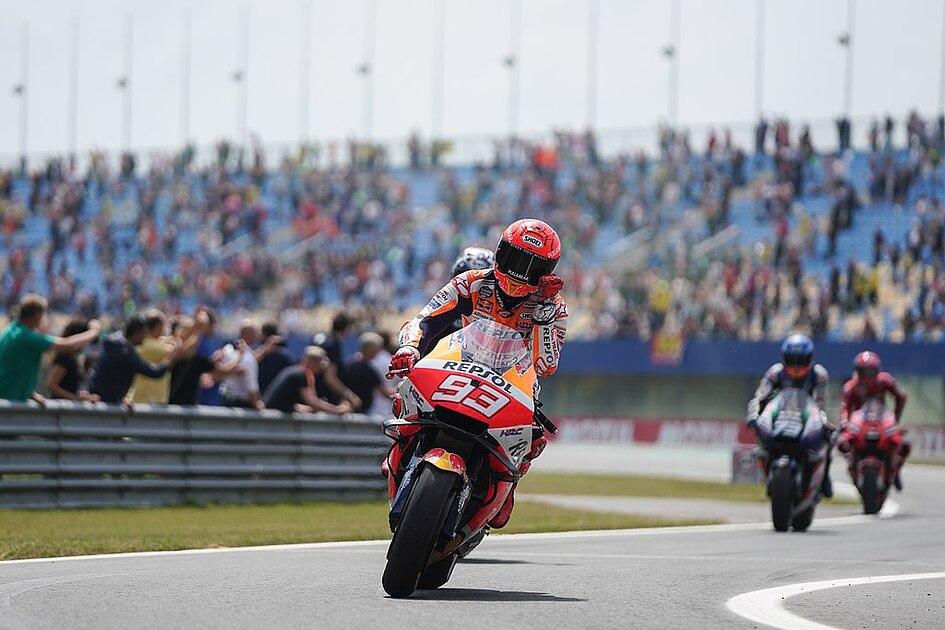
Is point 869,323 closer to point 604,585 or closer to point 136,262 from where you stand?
point 136,262

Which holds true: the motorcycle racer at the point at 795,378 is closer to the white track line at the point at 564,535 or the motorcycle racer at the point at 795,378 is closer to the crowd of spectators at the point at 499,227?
the white track line at the point at 564,535

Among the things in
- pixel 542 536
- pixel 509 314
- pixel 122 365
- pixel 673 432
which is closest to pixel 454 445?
pixel 509 314

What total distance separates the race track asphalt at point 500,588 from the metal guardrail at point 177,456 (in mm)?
3106

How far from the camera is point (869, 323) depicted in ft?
106

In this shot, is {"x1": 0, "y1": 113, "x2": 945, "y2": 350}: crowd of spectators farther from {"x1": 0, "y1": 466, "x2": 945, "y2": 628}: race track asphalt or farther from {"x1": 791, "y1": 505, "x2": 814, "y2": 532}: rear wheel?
{"x1": 0, "y1": 466, "x2": 945, "y2": 628}: race track asphalt

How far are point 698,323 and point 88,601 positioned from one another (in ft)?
91.1

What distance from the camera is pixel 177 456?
14883 mm

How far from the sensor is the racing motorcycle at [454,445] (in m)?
7.59

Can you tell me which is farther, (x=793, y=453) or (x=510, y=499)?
(x=793, y=453)

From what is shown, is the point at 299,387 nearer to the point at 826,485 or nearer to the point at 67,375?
the point at 67,375

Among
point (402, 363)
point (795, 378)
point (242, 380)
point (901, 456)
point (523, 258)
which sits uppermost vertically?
point (523, 258)

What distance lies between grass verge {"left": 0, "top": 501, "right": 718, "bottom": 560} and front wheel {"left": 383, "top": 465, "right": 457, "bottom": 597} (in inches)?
126

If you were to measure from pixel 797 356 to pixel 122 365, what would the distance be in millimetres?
5987

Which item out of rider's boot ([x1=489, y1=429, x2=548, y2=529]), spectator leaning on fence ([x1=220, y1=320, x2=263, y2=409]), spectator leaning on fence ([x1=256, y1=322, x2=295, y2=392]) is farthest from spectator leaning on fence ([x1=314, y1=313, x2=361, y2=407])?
rider's boot ([x1=489, y1=429, x2=548, y2=529])
